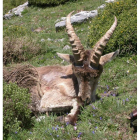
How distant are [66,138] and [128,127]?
4.25 ft

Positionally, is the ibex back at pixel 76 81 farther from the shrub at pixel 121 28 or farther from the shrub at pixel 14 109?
the shrub at pixel 121 28

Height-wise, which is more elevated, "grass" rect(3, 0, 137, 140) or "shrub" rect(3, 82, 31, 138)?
"shrub" rect(3, 82, 31, 138)

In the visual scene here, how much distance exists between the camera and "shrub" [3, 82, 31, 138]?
4762mm

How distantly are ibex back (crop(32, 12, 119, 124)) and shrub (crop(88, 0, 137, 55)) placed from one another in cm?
296

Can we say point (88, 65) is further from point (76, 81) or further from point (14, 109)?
point (14, 109)

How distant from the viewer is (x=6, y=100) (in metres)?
5.07

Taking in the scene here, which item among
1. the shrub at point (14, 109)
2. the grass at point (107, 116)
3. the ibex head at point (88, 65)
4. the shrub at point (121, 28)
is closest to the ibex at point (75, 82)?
the ibex head at point (88, 65)

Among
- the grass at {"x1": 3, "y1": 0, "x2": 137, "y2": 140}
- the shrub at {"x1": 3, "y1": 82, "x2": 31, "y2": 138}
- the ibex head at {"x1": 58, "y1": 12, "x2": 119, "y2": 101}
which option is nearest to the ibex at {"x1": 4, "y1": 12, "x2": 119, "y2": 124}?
the ibex head at {"x1": 58, "y1": 12, "x2": 119, "y2": 101}

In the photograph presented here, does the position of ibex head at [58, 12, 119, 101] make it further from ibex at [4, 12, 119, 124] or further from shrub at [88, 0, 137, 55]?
shrub at [88, 0, 137, 55]

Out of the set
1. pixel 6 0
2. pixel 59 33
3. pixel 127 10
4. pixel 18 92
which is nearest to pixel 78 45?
pixel 18 92

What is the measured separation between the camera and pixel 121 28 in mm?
8859

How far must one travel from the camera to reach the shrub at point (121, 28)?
863 centimetres

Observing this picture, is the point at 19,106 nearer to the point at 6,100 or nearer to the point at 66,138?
the point at 6,100

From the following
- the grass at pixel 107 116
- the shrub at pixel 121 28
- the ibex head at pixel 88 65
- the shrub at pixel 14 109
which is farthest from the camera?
the shrub at pixel 121 28
